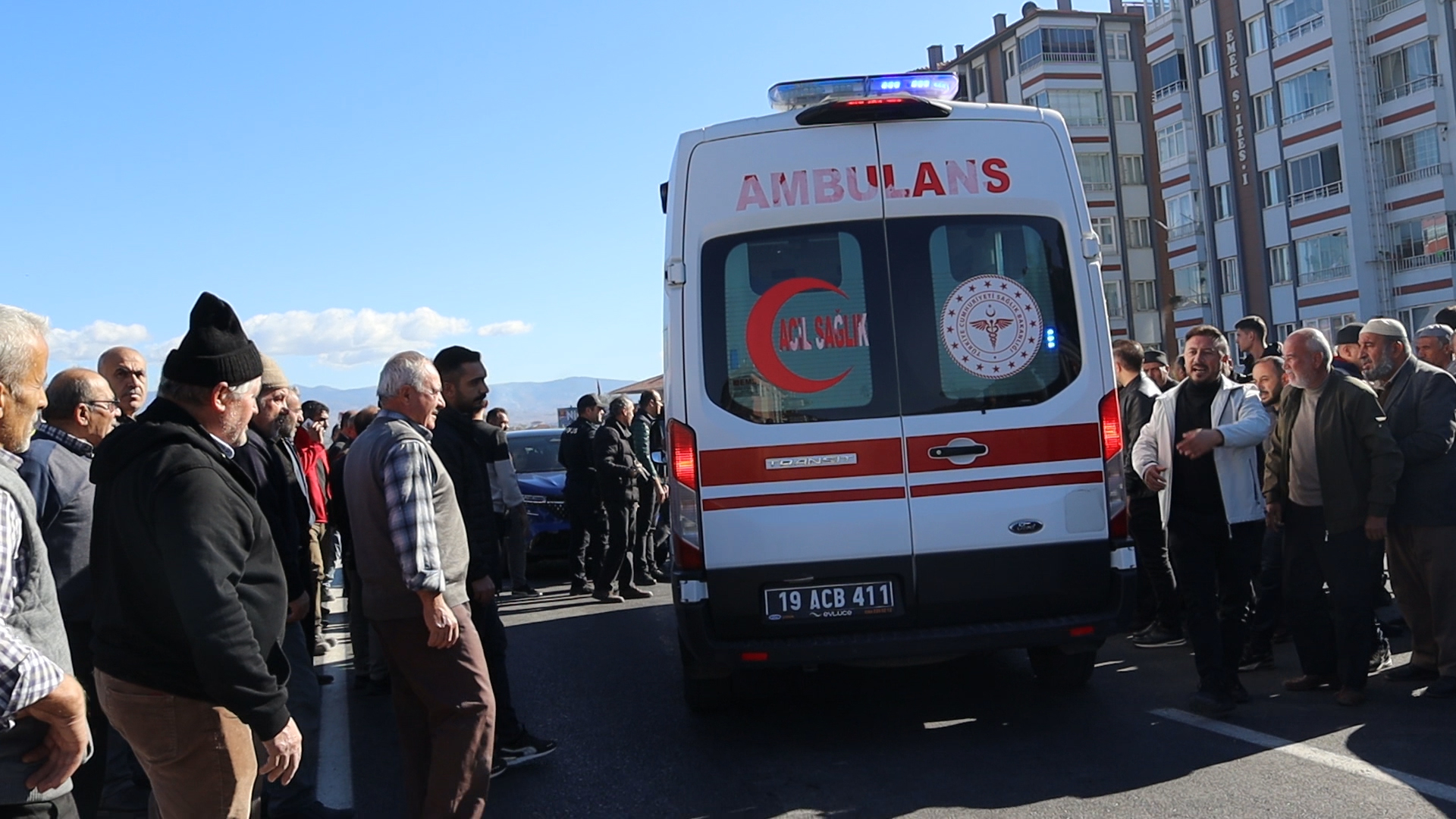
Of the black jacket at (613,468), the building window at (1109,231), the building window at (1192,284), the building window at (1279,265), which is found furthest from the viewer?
the building window at (1109,231)

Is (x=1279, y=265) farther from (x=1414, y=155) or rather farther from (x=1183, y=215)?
(x=1414, y=155)

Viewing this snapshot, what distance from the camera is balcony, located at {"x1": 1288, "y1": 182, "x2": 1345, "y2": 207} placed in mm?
44281

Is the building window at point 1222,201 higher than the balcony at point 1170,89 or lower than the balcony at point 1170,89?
lower

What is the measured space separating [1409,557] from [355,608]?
6311 millimetres

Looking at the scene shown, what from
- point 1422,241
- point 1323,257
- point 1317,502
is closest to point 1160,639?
point 1317,502

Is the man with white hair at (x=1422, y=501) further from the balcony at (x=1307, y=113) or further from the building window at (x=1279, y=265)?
the building window at (x=1279, y=265)

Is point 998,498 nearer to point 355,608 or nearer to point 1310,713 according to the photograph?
point 1310,713

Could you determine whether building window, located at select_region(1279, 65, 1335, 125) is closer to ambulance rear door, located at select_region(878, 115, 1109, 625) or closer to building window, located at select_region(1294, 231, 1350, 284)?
building window, located at select_region(1294, 231, 1350, 284)

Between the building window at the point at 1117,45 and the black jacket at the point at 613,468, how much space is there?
176ft

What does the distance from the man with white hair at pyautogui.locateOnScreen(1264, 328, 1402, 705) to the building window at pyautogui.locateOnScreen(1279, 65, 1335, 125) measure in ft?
140

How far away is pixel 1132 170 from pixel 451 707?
60107mm

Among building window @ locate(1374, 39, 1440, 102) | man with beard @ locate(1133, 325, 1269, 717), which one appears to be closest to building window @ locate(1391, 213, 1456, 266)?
building window @ locate(1374, 39, 1440, 102)

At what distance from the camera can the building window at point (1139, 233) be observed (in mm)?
59844

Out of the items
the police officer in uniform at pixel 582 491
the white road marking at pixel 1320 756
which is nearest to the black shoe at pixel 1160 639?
the white road marking at pixel 1320 756
